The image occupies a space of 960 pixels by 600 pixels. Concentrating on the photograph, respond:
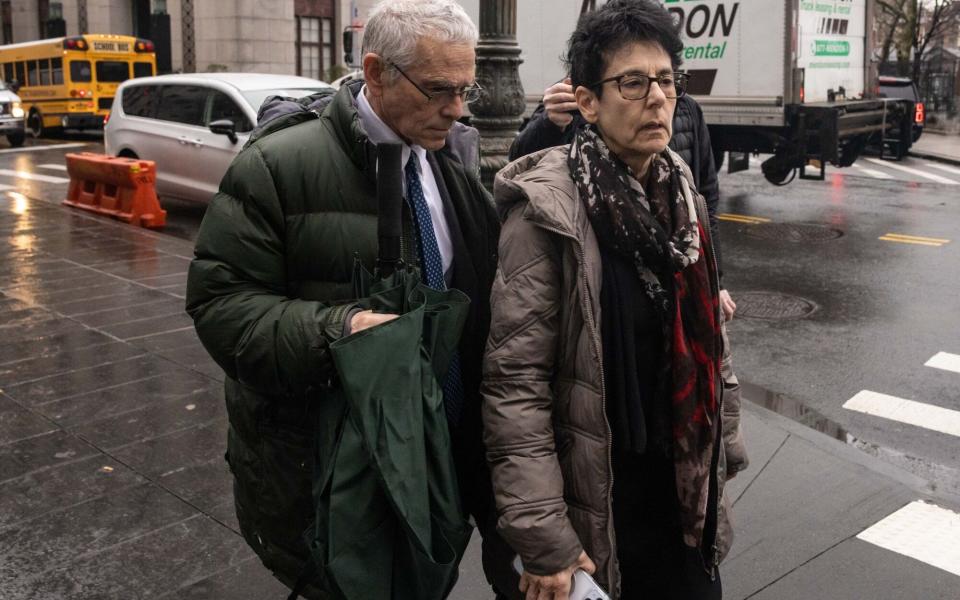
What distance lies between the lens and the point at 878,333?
8078mm

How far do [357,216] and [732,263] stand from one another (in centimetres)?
905

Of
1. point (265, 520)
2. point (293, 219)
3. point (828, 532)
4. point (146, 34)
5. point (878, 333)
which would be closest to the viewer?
point (293, 219)

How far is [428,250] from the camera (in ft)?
8.24

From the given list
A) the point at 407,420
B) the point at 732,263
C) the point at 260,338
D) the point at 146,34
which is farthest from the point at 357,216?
the point at 146,34

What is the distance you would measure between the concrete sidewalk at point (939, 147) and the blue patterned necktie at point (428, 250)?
21.4 metres

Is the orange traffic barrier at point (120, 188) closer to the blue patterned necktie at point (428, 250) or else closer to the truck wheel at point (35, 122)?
the blue patterned necktie at point (428, 250)

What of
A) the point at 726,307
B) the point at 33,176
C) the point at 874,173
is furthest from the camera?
the point at 874,173

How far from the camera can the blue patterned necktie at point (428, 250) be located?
8.21ft

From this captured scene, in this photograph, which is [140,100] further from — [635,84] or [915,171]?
[915,171]

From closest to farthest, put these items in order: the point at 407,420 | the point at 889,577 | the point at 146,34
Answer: the point at 407,420 < the point at 889,577 < the point at 146,34

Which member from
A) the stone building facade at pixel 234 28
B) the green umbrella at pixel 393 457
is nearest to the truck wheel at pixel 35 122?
the stone building facade at pixel 234 28

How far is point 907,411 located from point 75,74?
83.0ft

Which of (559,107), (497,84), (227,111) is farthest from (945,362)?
(227,111)

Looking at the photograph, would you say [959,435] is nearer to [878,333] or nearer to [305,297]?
[878,333]
